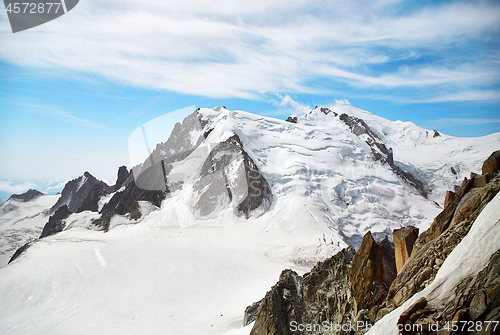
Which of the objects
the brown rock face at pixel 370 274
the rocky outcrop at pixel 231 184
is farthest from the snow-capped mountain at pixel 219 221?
the brown rock face at pixel 370 274

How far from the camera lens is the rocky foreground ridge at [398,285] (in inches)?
280

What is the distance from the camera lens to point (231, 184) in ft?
171

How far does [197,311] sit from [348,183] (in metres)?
41.0

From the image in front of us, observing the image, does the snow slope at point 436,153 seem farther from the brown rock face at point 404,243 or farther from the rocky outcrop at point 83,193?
the rocky outcrop at point 83,193

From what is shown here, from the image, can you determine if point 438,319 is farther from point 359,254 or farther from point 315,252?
point 315,252

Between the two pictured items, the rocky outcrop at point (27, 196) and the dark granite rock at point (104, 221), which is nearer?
the dark granite rock at point (104, 221)

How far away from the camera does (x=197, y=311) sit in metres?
24.5

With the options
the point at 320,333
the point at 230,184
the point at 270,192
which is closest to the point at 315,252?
the point at 270,192

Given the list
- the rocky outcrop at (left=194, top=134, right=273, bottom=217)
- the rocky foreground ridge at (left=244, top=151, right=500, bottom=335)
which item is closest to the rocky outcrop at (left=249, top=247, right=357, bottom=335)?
the rocky foreground ridge at (left=244, top=151, right=500, bottom=335)

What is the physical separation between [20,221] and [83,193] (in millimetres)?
24376

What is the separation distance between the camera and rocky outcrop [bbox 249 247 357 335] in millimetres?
13602

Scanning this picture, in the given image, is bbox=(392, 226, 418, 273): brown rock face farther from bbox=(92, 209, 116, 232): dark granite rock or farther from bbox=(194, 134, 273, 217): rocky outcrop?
bbox=(92, 209, 116, 232): dark granite rock

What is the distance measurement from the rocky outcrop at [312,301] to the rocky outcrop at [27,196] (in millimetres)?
124912

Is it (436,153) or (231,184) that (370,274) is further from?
(436,153)
